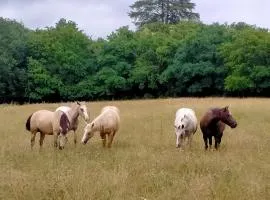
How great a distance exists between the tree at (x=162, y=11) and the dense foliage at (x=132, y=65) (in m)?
32.4

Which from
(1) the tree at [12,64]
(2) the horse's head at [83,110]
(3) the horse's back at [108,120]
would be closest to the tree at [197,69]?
→ (1) the tree at [12,64]

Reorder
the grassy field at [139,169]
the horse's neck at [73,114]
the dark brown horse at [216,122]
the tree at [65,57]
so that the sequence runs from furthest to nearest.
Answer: the tree at [65,57], the horse's neck at [73,114], the dark brown horse at [216,122], the grassy field at [139,169]

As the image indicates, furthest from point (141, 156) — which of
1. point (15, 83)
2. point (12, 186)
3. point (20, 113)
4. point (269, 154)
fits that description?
point (15, 83)

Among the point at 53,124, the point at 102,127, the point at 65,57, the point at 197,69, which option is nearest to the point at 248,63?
the point at 197,69

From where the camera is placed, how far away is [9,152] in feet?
49.4

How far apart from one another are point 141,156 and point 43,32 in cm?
5760

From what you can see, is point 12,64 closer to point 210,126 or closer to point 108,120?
point 108,120

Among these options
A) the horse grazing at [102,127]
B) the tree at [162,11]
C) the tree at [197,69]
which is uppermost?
the tree at [162,11]

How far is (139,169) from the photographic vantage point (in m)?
11.6

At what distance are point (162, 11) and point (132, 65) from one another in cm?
3980

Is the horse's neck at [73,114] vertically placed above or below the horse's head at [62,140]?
above

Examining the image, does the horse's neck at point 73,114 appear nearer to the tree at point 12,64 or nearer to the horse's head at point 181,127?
the horse's head at point 181,127

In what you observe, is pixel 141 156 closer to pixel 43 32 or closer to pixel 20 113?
pixel 20 113

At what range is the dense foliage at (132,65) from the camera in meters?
55.8
